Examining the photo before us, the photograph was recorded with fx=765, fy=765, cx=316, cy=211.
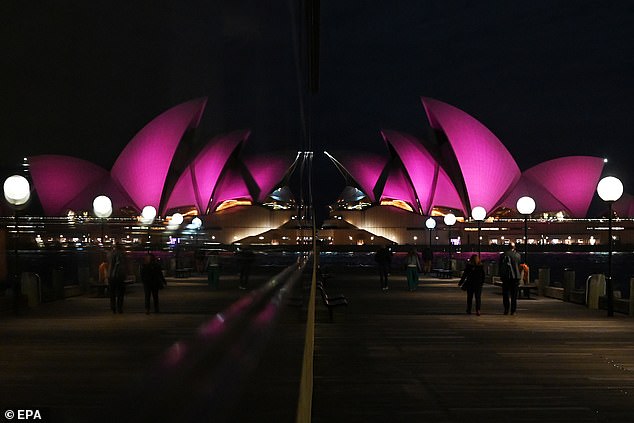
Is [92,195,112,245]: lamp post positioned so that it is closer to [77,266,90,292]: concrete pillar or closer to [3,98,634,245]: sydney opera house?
[77,266,90,292]: concrete pillar

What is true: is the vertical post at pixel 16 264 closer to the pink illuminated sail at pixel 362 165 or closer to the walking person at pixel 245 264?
the walking person at pixel 245 264

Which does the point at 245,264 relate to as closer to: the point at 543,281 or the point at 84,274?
the point at 84,274

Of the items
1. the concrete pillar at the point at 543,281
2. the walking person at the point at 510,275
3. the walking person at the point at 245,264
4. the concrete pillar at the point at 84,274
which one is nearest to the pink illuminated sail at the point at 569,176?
the concrete pillar at the point at 543,281

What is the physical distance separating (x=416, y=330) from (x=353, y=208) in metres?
64.4

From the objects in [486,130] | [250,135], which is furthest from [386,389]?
[486,130]

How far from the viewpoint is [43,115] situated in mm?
839

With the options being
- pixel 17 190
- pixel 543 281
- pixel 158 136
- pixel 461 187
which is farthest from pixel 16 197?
pixel 461 187

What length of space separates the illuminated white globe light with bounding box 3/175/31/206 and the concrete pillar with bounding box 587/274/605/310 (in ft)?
42.4

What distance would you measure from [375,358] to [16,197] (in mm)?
6312

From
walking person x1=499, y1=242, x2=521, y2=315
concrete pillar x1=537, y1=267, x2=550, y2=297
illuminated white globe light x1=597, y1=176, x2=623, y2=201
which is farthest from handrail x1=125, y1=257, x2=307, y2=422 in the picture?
concrete pillar x1=537, y1=267, x2=550, y2=297

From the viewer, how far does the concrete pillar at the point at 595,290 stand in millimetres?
12859

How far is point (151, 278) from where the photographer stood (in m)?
1.75

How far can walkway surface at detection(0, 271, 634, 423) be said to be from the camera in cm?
74

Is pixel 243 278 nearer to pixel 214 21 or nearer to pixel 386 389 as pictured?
pixel 214 21
